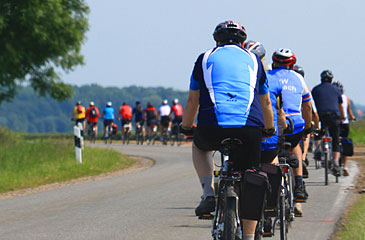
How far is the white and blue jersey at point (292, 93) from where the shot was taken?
790cm

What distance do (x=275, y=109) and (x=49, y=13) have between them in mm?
24861

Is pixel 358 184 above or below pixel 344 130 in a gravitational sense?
below

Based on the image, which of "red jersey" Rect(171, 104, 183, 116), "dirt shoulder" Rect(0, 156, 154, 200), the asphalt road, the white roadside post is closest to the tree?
"red jersey" Rect(171, 104, 183, 116)

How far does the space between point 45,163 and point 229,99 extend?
12921 mm

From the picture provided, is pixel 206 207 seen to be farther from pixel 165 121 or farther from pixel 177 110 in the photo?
pixel 165 121

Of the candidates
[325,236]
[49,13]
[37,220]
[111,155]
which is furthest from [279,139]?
[49,13]

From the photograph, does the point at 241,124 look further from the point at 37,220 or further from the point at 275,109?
the point at 37,220

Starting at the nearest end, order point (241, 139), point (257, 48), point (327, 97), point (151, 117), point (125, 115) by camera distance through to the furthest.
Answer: point (241, 139) < point (257, 48) < point (327, 97) < point (151, 117) < point (125, 115)

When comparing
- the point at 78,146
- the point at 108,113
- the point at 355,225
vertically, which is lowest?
the point at 355,225

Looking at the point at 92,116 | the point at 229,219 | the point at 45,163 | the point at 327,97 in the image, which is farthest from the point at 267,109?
the point at 92,116

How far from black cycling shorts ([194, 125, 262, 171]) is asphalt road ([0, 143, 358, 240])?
7.35 feet

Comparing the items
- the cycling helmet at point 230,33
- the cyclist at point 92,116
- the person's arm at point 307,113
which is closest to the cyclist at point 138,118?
the cyclist at point 92,116

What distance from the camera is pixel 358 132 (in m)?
34.6

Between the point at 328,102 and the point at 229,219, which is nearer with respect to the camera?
the point at 229,219
